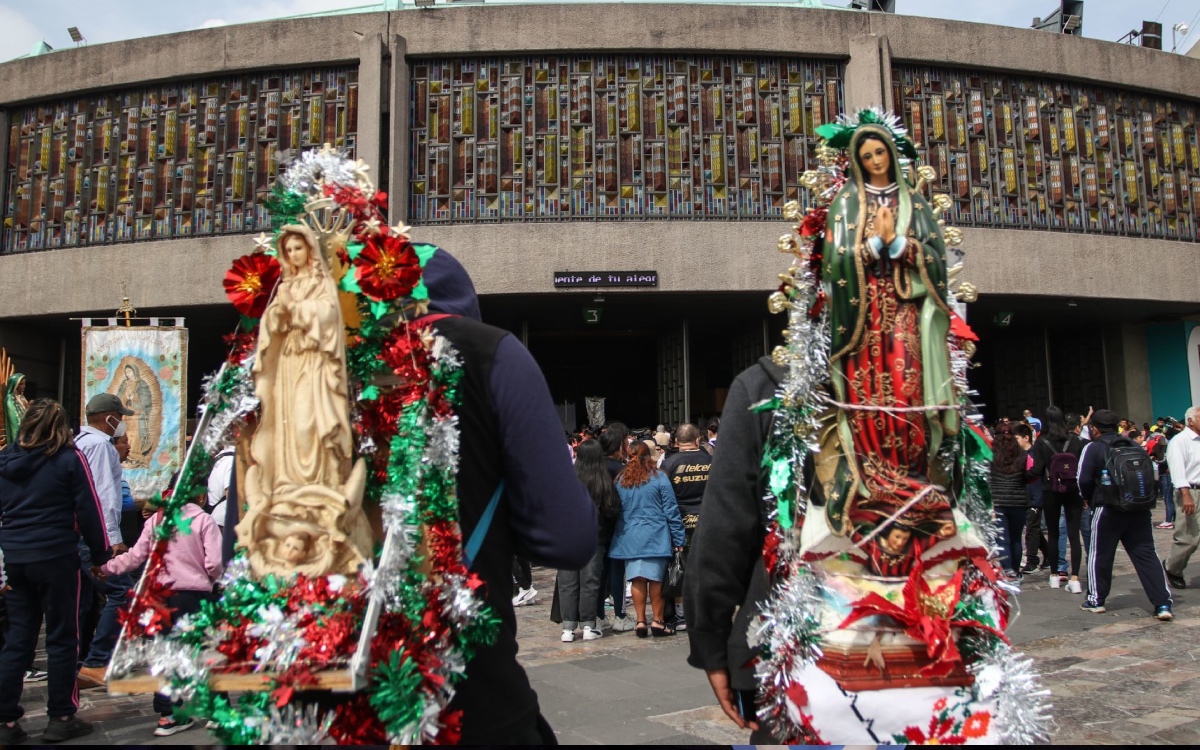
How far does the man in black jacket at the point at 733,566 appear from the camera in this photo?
2.80 metres

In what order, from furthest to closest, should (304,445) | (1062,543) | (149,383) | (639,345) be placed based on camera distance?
1. (639,345)
2. (149,383)
3. (1062,543)
4. (304,445)

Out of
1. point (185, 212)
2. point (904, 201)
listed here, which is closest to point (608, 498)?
point (904, 201)

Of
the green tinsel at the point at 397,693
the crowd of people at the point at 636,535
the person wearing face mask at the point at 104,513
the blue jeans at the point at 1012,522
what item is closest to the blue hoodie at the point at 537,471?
the green tinsel at the point at 397,693

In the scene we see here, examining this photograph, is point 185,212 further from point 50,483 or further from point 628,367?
point 50,483

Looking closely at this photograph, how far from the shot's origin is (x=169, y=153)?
2103 cm

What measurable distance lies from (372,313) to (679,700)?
15.7ft

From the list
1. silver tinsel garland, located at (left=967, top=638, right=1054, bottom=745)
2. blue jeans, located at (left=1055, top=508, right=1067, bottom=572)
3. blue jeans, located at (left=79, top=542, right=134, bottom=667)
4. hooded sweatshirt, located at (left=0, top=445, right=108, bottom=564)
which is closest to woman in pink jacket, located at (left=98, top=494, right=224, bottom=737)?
hooded sweatshirt, located at (left=0, top=445, right=108, bottom=564)

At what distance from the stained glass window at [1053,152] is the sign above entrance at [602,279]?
659 centimetres

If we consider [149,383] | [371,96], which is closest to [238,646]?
[149,383]

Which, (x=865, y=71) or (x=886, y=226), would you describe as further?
(x=865, y=71)

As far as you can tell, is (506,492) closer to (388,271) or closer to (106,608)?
(388,271)

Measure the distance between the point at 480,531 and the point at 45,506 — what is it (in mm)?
4677

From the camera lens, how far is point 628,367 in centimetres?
2747

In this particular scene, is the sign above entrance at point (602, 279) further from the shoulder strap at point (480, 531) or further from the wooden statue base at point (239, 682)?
the wooden statue base at point (239, 682)
